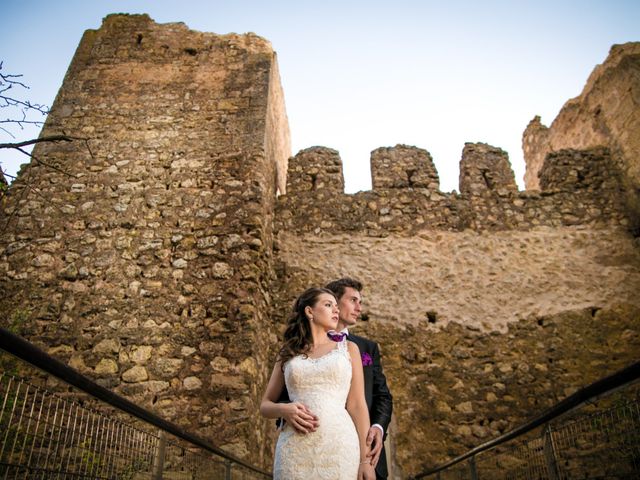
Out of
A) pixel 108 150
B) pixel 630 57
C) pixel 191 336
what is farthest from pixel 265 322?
pixel 630 57

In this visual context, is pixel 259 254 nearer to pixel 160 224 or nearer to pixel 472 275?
pixel 160 224

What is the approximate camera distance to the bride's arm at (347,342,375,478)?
200 centimetres

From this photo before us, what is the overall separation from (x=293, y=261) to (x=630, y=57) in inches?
230

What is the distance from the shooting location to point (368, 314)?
19.0 ft

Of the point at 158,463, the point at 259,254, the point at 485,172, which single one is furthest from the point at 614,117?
the point at 158,463

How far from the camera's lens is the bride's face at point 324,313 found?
2.31 m

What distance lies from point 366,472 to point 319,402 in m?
0.35

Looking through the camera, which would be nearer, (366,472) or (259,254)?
(366,472)

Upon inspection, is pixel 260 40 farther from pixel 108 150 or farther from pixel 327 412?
pixel 327 412

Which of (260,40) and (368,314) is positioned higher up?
(260,40)

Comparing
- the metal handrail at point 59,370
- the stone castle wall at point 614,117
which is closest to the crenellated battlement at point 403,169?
the stone castle wall at point 614,117

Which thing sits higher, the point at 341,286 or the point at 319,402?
the point at 341,286

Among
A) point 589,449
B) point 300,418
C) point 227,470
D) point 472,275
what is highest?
point 472,275

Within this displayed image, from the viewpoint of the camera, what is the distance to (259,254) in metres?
5.42
